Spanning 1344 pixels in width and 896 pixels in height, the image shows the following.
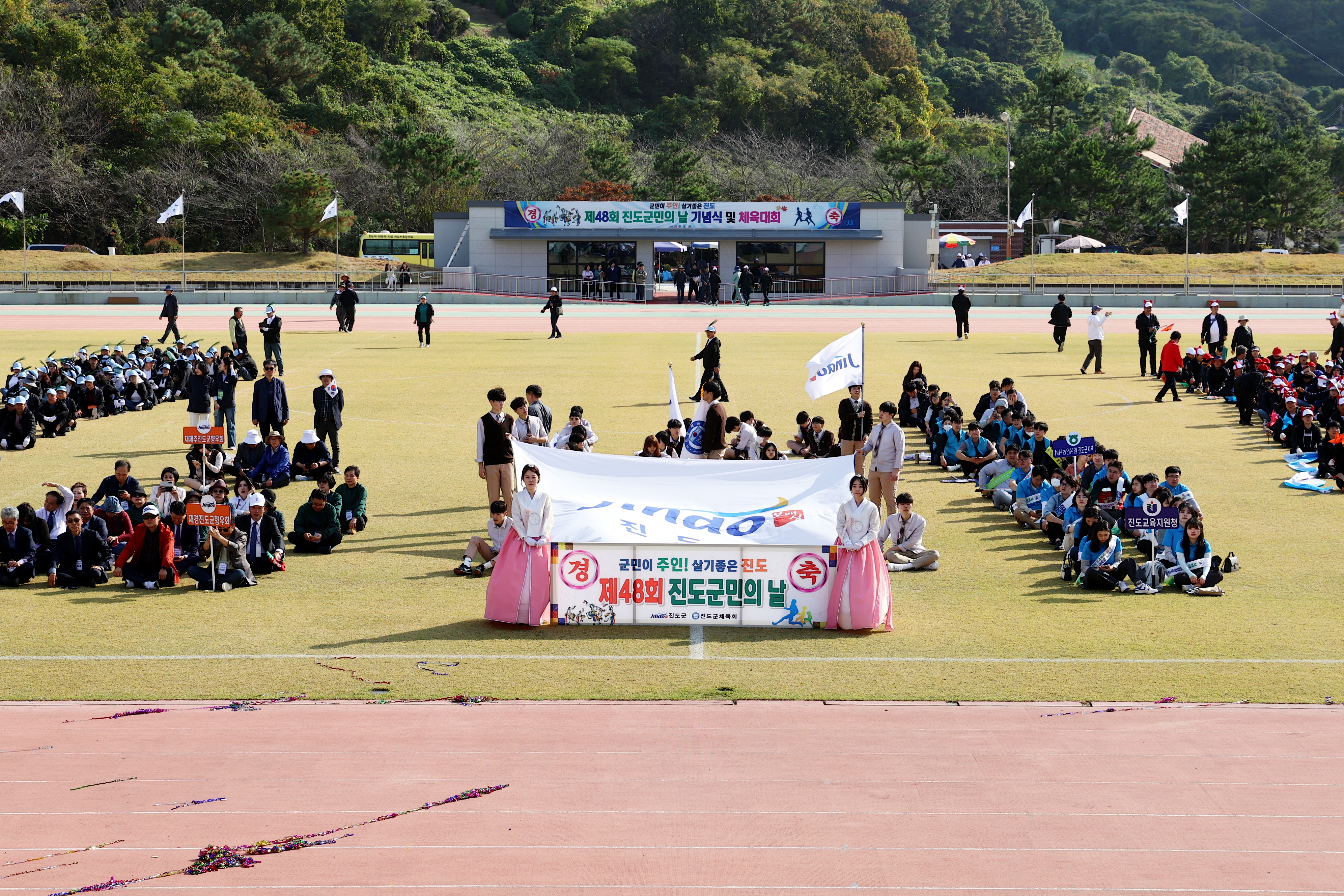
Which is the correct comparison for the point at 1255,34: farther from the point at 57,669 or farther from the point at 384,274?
the point at 57,669

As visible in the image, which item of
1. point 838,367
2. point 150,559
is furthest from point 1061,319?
point 150,559

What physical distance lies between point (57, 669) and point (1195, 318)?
2037 inches

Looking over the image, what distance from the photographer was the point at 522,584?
41.4 feet

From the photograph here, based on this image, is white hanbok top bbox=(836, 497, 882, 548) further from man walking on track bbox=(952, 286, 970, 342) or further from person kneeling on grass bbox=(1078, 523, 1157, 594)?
man walking on track bbox=(952, 286, 970, 342)

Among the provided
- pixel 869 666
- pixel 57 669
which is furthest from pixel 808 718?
pixel 57 669

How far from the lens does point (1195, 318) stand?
5453 centimetres

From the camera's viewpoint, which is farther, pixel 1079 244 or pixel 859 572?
pixel 1079 244

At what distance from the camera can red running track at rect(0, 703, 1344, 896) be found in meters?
7.62

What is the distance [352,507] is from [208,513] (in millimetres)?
3275

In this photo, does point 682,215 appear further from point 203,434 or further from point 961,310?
point 203,434

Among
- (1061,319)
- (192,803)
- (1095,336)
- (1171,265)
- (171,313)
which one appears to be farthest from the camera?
(1171,265)

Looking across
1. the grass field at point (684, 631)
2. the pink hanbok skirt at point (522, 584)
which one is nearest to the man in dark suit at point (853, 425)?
the grass field at point (684, 631)

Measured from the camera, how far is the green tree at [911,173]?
87.2m

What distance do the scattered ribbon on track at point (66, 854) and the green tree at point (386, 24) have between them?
113760mm
